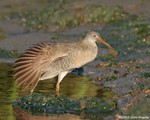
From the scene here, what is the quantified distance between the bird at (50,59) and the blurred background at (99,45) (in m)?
0.42

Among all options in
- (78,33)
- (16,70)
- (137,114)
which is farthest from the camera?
(78,33)

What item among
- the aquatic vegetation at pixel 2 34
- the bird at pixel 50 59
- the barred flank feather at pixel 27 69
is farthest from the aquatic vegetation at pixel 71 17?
the barred flank feather at pixel 27 69

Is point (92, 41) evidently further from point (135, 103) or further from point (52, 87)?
point (135, 103)

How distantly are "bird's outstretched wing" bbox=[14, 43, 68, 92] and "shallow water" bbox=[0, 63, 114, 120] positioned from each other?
44 cm

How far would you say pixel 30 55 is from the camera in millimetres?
10898

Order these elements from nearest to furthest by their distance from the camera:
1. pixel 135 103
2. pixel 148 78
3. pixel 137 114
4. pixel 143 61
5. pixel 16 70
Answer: pixel 137 114 → pixel 135 103 → pixel 16 70 → pixel 148 78 → pixel 143 61

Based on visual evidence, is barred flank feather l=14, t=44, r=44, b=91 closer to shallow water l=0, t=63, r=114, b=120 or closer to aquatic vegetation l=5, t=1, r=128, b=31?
shallow water l=0, t=63, r=114, b=120

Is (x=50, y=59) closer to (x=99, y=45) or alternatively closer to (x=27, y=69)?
(x=27, y=69)

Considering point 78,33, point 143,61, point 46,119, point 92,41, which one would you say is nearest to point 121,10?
point 78,33

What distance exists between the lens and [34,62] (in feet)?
35.8

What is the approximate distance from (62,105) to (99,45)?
18.1ft

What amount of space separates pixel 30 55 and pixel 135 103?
2066mm

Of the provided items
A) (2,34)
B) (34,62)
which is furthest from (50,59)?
(2,34)

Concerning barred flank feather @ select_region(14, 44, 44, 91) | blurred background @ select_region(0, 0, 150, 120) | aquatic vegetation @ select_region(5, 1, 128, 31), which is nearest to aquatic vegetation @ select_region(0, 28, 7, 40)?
blurred background @ select_region(0, 0, 150, 120)
